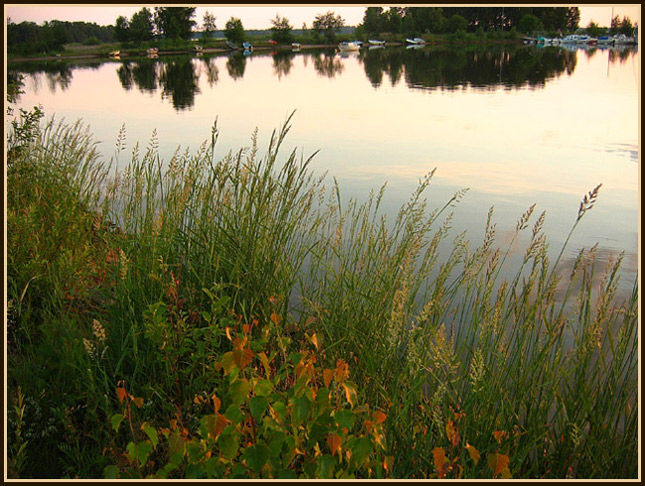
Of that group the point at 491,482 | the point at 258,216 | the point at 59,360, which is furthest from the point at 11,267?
the point at 491,482

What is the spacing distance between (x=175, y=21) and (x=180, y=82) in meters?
11.7

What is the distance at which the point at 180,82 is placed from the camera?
19.1m

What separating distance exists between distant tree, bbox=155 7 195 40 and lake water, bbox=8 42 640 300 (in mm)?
1427

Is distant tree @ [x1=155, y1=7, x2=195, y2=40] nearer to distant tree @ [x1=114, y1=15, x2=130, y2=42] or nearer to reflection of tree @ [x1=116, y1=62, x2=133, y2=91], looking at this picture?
distant tree @ [x1=114, y1=15, x2=130, y2=42]

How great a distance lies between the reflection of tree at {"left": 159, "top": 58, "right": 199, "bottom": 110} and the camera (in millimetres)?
13559

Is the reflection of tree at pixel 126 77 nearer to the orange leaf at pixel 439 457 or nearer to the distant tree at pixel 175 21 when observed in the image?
the distant tree at pixel 175 21

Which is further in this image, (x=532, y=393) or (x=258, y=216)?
(x=258, y=216)

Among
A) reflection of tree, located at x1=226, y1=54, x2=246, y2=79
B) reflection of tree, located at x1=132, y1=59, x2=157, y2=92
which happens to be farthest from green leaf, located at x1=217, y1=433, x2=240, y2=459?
reflection of tree, located at x1=226, y1=54, x2=246, y2=79

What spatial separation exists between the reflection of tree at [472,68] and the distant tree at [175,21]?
10259mm

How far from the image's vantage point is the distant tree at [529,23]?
→ 14.7 metres

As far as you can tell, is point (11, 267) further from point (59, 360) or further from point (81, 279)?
point (59, 360)

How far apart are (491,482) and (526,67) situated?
81.7 feet

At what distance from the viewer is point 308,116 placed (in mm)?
10789

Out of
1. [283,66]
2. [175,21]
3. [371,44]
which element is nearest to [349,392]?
[175,21]
